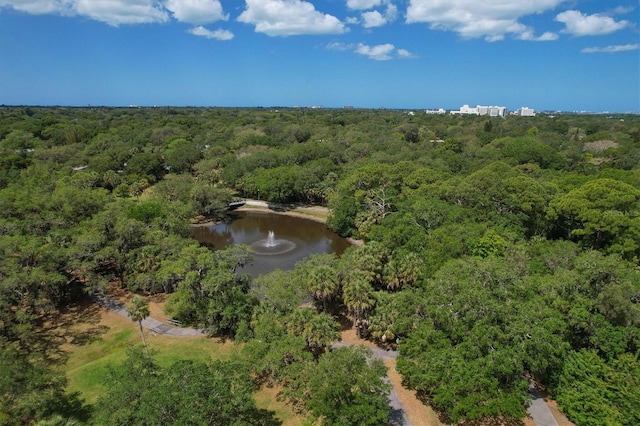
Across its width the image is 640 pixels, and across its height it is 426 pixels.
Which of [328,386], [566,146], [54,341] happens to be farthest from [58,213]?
[566,146]

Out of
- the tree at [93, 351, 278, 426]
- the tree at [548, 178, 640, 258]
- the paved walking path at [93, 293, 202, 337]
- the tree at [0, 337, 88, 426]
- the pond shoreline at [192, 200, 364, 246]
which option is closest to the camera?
the tree at [93, 351, 278, 426]

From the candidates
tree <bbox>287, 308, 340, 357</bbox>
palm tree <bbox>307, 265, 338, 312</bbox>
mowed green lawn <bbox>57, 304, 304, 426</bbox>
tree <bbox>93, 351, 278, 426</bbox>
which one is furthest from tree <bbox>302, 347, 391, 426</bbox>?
palm tree <bbox>307, 265, 338, 312</bbox>

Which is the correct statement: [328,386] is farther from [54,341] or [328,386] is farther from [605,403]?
[54,341]

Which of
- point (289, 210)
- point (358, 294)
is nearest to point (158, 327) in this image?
point (358, 294)

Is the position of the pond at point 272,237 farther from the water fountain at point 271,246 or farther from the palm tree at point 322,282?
the palm tree at point 322,282

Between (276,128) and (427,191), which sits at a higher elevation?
(276,128)

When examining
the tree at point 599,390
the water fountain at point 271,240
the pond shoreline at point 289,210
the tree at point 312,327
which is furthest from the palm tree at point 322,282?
the pond shoreline at point 289,210

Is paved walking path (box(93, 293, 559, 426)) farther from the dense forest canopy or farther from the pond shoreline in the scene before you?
the pond shoreline

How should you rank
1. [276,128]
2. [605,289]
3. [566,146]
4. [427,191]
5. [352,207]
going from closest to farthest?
[605,289] → [427,191] → [352,207] → [566,146] → [276,128]
